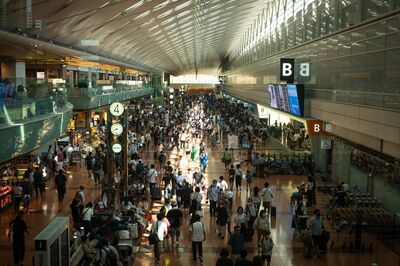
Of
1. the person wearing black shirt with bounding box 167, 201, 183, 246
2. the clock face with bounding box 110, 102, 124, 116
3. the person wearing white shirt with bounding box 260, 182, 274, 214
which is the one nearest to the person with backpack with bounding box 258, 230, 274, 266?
the person wearing black shirt with bounding box 167, 201, 183, 246

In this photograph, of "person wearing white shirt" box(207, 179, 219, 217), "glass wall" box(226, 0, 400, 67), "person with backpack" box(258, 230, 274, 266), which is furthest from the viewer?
"glass wall" box(226, 0, 400, 67)

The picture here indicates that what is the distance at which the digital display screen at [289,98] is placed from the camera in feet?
71.9

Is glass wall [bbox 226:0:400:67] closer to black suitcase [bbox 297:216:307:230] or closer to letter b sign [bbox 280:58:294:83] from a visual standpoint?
letter b sign [bbox 280:58:294:83]

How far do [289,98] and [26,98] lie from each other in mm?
13623

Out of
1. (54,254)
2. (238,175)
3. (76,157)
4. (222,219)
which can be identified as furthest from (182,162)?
(54,254)

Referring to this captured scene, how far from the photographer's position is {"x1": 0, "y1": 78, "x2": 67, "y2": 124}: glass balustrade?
416 inches

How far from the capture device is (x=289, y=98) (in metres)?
23.4

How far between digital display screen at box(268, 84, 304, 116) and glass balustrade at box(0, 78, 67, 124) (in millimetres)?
9890

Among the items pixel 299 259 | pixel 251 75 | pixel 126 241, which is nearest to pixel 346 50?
pixel 299 259

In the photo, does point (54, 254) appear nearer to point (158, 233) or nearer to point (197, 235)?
point (158, 233)

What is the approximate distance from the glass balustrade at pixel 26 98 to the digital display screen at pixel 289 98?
9890mm

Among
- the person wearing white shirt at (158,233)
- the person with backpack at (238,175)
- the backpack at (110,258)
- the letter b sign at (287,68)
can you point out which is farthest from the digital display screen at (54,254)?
the letter b sign at (287,68)

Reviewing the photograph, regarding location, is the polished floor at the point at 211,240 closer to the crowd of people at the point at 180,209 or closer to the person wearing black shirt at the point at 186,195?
the crowd of people at the point at 180,209

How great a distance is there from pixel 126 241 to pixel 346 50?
984cm
